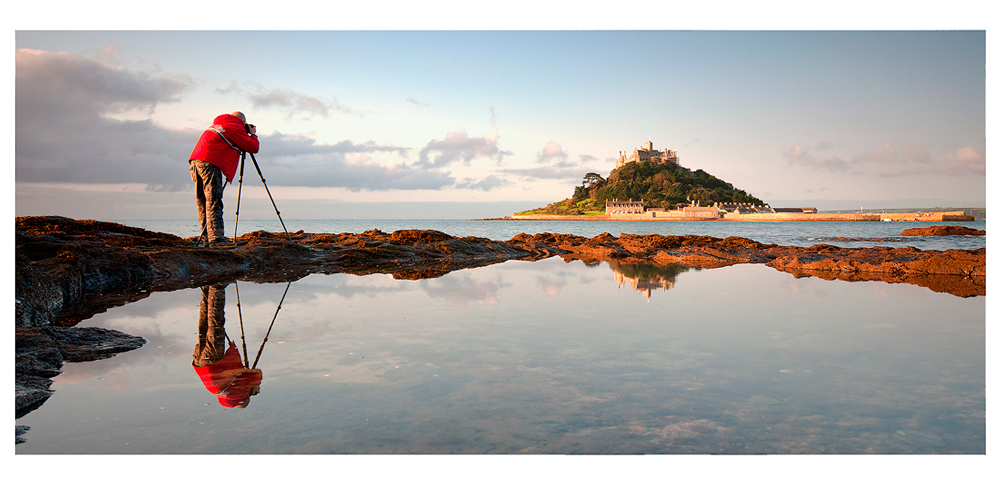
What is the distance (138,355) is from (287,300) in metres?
2.05

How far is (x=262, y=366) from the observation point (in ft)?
9.58

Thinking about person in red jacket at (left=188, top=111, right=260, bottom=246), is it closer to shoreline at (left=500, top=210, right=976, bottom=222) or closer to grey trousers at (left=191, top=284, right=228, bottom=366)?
grey trousers at (left=191, top=284, right=228, bottom=366)

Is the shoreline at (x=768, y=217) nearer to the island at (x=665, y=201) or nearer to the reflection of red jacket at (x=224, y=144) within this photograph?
the island at (x=665, y=201)

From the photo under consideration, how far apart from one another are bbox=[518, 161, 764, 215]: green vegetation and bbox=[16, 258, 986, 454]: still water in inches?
4509

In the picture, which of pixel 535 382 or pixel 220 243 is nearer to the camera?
pixel 535 382

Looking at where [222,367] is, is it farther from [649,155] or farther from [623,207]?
[649,155]

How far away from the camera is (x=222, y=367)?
2.91m

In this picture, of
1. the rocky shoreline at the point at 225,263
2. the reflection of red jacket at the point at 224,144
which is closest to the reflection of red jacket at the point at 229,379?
the rocky shoreline at the point at 225,263

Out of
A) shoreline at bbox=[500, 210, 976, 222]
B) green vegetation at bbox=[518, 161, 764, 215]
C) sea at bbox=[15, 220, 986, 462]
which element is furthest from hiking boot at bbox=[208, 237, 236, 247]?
green vegetation at bbox=[518, 161, 764, 215]

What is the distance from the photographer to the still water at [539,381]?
2.00 meters

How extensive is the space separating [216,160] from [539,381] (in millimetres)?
7542

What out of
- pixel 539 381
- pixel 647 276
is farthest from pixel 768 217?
pixel 539 381

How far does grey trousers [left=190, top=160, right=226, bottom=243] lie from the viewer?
7.98 m

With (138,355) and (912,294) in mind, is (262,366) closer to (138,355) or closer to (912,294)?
(138,355)
